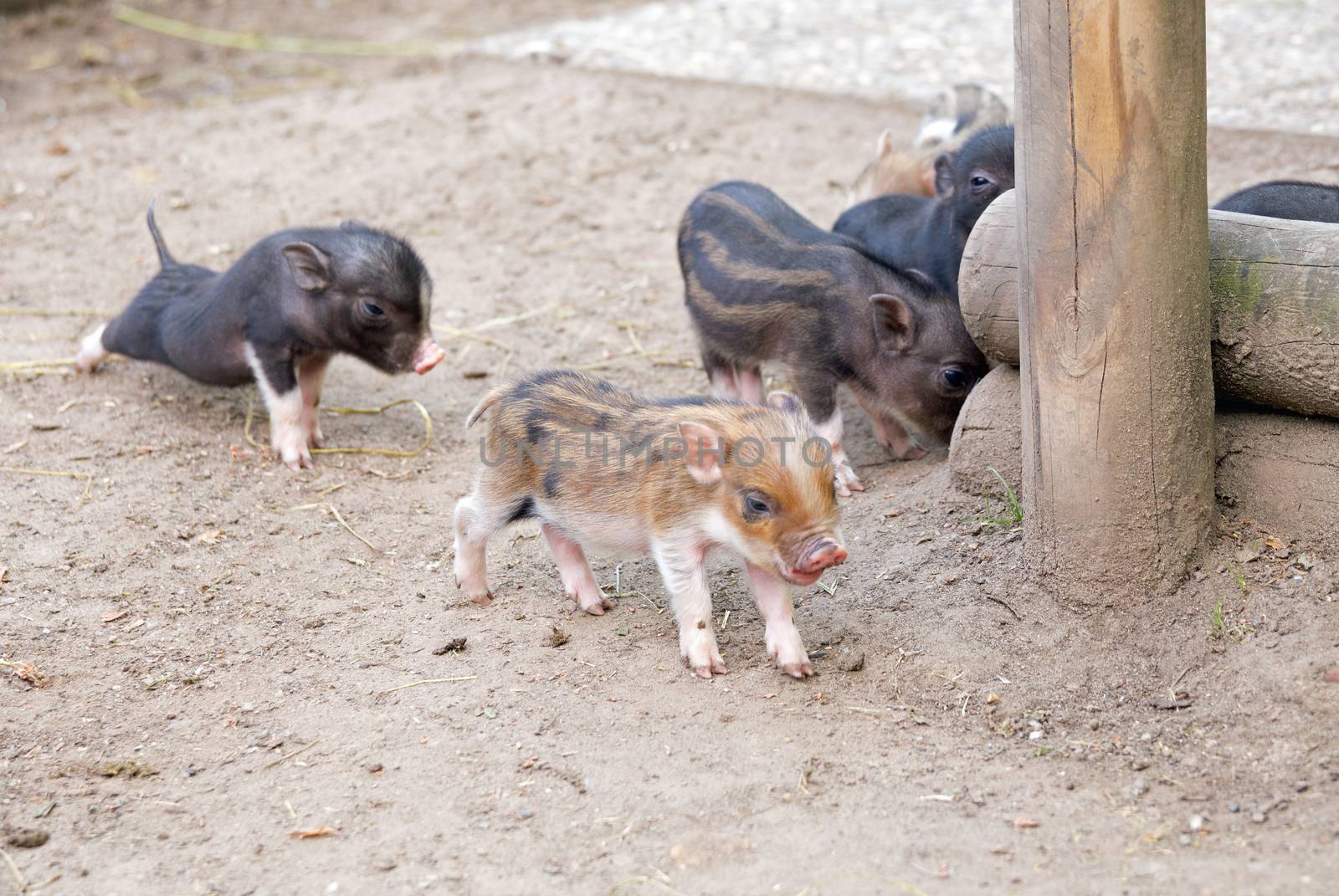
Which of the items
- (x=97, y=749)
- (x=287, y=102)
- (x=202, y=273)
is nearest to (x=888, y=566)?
(x=97, y=749)

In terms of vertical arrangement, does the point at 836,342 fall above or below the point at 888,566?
above

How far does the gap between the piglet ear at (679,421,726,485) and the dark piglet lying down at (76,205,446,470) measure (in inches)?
93.1

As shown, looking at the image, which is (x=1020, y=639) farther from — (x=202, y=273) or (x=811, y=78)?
(x=811, y=78)

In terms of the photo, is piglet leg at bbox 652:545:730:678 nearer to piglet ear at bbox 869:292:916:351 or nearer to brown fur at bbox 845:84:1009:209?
piglet ear at bbox 869:292:916:351

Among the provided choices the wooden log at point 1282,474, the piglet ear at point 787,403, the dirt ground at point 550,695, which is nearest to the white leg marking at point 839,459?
the dirt ground at point 550,695

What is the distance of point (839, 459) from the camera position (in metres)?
6.21

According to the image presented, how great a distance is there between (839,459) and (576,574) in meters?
1.59

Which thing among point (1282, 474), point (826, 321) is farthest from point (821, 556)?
point (826, 321)

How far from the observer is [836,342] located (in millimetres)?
6234

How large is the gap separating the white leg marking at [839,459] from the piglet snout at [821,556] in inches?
67.2

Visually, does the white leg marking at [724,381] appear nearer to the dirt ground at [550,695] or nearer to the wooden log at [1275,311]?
the dirt ground at [550,695]

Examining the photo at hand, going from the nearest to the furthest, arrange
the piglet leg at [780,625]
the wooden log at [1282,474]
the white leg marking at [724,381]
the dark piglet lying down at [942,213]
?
the wooden log at [1282,474] → the piglet leg at [780,625] → the dark piglet lying down at [942,213] → the white leg marking at [724,381]

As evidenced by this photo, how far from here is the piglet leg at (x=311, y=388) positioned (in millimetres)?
6758

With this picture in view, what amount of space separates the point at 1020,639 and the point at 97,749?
2883 mm
